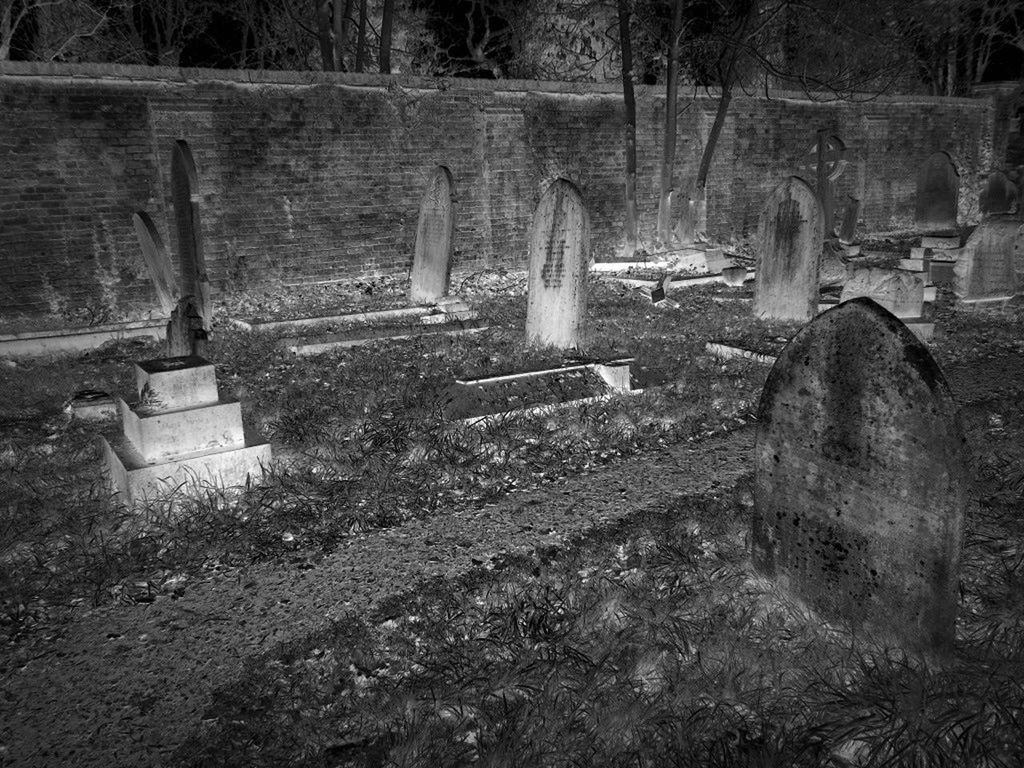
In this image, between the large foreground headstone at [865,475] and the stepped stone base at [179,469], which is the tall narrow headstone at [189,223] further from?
the large foreground headstone at [865,475]

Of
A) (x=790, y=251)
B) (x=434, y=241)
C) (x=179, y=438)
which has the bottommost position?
(x=179, y=438)

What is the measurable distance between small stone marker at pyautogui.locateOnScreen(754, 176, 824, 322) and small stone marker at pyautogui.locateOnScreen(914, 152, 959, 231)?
891 centimetres

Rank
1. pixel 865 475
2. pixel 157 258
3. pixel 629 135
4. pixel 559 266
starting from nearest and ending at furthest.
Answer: pixel 865 475 < pixel 559 266 < pixel 157 258 < pixel 629 135

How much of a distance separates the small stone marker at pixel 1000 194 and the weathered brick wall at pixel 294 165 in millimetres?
4584

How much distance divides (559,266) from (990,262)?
6057mm

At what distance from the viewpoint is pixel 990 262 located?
930 centimetres

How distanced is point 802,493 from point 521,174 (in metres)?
10.1

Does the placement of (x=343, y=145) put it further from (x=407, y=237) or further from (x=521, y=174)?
(x=521, y=174)

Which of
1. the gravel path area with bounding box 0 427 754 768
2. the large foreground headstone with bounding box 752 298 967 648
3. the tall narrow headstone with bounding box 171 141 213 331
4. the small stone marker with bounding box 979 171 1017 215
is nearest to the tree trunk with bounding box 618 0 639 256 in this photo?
the small stone marker with bounding box 979 171 1017 215

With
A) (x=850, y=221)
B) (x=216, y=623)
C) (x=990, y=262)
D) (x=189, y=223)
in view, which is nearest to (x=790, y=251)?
(x=990, y=262)

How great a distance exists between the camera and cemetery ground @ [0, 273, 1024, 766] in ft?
8.13

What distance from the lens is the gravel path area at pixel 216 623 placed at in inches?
105

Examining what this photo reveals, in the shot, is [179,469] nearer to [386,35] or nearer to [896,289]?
[896,289]

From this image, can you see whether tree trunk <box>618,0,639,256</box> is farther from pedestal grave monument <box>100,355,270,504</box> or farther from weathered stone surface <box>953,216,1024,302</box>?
pedestal grave monument <box>100,355,270,504</box>
